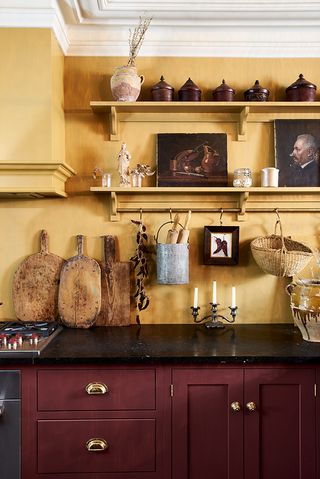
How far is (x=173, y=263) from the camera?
7.09ft

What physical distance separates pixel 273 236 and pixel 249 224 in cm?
14

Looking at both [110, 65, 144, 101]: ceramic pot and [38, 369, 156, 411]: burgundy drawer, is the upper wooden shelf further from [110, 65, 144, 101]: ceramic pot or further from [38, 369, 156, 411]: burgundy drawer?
[38, 369, 156, 411]: burgundy drawer

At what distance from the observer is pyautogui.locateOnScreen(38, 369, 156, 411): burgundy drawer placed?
5.65ft

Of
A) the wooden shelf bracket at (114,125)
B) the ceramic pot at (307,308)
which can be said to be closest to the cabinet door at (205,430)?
the ceramic pot at (307,308)

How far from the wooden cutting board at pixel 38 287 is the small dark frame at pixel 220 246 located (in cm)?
80

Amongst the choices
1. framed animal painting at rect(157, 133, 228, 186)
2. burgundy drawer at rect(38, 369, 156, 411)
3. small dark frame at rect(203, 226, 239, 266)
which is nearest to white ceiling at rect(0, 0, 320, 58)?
framed animal painting at rect(157, 133, 228, 186)

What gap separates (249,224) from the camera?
2371 mm

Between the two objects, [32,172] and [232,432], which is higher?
[32,172]

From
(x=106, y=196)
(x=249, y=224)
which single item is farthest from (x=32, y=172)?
(x=249, y=224)

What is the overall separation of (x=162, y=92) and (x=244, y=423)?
1573mm

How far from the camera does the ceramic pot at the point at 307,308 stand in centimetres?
191

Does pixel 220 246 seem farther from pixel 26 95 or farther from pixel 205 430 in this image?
pixel 26 95

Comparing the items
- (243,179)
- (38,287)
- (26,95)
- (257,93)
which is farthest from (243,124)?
(38,287)

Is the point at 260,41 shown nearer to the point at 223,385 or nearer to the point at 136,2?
the point at 136,2
